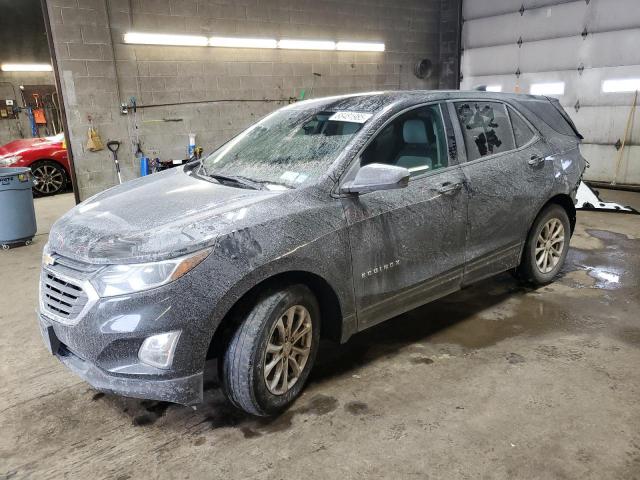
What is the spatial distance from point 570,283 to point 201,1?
21.0 feet

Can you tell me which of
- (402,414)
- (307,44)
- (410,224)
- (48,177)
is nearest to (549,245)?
(410,224)

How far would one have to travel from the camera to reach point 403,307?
2840mm

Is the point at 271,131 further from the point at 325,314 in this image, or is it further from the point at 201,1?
the point at 201,1

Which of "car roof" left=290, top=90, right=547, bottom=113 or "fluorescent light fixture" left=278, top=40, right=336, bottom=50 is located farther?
"fluorescent light fixture" left=278, top=40, right=336, bottom=50

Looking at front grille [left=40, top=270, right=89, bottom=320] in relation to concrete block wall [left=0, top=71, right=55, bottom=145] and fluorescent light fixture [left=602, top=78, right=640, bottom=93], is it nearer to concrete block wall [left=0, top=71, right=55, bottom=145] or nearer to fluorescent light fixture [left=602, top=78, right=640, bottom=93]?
fluorescent light fixture [left=602, top=78, right=640, bottom=93]

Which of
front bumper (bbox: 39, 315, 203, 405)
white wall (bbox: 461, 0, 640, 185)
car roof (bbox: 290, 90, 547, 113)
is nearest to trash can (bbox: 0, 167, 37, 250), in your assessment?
car roof (bbox: 290, 90, 547, 113)

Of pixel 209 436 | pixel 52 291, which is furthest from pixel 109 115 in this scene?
pixel 209 436

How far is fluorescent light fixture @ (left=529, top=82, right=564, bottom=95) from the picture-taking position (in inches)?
337

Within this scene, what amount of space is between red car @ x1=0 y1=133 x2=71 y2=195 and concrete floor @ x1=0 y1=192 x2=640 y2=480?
20.4 ft

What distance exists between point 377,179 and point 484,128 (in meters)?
1.30

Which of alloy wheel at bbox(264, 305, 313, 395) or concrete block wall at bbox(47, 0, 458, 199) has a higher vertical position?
concrete block wall at bbox(47, 0, 458, 199)

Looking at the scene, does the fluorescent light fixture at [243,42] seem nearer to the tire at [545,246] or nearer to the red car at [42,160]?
the red car at [42,160]

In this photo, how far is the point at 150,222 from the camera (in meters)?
2.18

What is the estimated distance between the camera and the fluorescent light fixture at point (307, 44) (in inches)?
323
